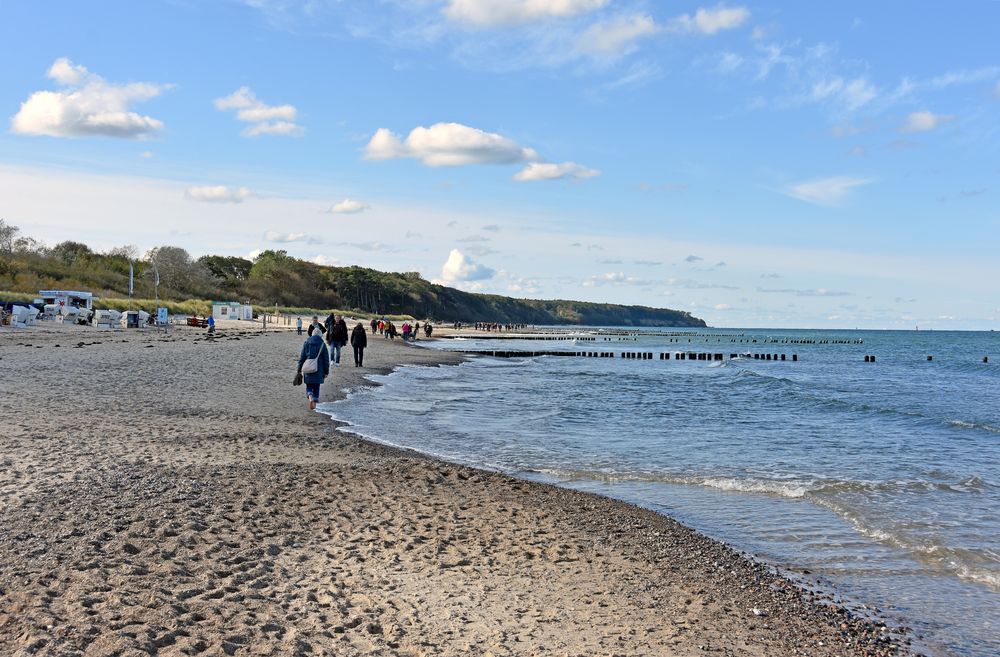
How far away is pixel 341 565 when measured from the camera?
586 cm

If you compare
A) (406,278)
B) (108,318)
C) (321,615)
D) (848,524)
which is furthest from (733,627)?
(406,278)

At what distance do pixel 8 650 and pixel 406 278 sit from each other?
612 ft

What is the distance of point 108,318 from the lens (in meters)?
44.2

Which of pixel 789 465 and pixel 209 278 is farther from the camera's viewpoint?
pixel 209 278

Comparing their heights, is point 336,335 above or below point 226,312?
below

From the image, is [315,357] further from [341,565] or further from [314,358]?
[341,565]

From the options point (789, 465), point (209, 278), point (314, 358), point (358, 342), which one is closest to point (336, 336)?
point (358, 342)

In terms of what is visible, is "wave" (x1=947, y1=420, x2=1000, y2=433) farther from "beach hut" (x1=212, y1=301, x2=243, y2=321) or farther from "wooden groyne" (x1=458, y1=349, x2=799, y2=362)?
"beach hut" (x1=212, y1=301, x2=243, y2=321)

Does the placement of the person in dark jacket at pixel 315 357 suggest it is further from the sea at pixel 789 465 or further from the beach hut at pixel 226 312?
the beach hut at pixel 226 312

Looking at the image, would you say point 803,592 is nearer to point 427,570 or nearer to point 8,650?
point 427,570

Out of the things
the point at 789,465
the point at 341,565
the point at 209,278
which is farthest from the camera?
the point at 209,278

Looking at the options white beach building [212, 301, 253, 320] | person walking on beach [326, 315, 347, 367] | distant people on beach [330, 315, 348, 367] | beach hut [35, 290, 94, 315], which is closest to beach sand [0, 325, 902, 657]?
person walking on beach [326, 315, 347, 367]

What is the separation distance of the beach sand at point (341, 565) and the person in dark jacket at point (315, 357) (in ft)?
13.2

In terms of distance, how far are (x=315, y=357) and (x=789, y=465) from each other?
891 centimetres
